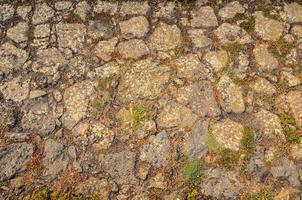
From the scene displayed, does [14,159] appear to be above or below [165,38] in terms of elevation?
below

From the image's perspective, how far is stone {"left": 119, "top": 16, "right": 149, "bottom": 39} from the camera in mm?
5133

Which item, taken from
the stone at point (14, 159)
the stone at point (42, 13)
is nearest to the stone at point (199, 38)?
the stone at point (42, 13)

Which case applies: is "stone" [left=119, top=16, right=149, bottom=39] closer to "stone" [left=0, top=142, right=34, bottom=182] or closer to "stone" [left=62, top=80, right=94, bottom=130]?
"stone" [left=62, top=80, right=94, bottom=130]

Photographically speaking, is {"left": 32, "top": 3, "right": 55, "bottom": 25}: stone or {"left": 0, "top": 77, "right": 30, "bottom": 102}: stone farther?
{"left": 32, "top": 3, "right": 55, "bottom": 25}: stone

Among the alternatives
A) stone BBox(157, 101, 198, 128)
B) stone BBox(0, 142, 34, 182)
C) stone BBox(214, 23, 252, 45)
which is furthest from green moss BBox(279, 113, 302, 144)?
stone BBox(0, 142, 34, 182)

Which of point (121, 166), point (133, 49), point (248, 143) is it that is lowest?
point (121, 166)

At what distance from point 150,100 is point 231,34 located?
1402mm

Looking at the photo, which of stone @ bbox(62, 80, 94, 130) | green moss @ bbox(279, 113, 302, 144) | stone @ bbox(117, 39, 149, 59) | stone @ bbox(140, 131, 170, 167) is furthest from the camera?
stone @ bbox(117, 39, 149, 59)

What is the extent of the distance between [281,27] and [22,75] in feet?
10.6

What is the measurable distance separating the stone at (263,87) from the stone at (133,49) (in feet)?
4.37

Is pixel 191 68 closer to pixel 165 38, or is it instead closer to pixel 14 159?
pixel 165 38

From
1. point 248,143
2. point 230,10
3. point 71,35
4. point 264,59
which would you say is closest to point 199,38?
point 230,10

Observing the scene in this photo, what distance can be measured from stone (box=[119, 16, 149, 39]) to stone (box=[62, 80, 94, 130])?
2.76 feet

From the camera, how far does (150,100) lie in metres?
4.64
